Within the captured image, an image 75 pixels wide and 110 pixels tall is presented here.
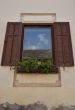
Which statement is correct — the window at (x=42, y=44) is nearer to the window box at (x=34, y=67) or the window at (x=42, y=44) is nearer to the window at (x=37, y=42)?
the window at (x=37, y=42)

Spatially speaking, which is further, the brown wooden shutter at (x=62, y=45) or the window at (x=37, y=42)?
the window at (x=37, y=42)

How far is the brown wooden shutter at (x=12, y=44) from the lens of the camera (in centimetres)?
633

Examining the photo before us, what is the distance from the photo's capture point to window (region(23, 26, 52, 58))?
6695mm

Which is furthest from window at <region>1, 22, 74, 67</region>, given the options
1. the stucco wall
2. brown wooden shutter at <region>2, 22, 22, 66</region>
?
the stucco wall

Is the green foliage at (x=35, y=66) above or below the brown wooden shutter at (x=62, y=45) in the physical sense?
below

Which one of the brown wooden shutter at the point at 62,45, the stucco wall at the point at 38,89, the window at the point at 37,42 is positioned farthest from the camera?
the window at the point at 37,42

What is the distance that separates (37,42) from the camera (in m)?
6.99

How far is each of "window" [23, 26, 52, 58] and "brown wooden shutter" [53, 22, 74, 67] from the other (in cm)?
26

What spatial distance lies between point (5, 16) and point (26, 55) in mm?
1434

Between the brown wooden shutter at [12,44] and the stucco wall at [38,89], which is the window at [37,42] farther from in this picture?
the stucco wall at [38,89]

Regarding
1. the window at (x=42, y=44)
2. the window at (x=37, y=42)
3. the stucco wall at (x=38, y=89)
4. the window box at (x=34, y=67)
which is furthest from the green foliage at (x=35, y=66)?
the window at (x=37, y=42)

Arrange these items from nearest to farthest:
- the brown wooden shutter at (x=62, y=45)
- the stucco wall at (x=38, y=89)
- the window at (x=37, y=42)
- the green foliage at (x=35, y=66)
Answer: the stucco wall at (x=38, y=89) → the green foliage at (x=35, y=66) → the brown wooden shutter at (x=62, y=45) → the window at (x=37, y=42)

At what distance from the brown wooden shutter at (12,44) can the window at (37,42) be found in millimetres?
268

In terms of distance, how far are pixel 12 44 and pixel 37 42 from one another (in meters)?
0.79
